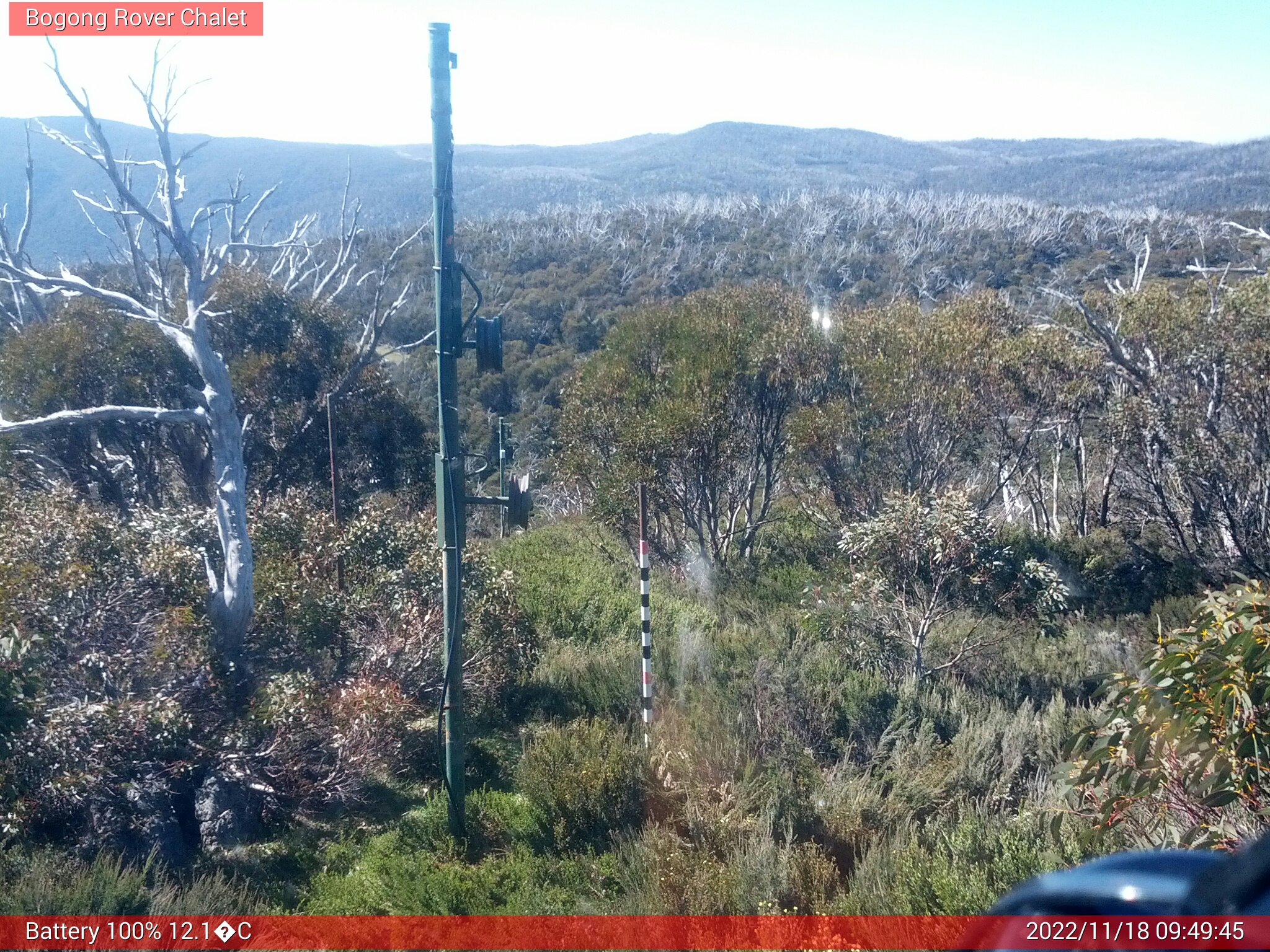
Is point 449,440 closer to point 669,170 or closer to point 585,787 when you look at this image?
point 585,787

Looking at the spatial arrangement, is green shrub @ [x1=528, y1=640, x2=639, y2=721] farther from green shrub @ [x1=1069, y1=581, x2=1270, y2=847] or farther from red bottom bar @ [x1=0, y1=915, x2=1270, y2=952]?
green shrub @ [x1=1069, y1=581, x2=1270, y2=847]

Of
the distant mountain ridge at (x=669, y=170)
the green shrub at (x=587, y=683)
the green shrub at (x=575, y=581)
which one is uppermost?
the distant mountain ridge at (x=669, y=170)

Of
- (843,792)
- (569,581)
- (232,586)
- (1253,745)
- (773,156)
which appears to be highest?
(773,156)

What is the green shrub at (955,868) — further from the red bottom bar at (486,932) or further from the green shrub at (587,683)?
the green shrub at (587,683)

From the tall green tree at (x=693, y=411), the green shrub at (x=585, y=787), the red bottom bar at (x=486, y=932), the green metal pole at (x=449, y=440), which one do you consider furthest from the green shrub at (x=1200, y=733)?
the tall green tree at (x=693, y=411)

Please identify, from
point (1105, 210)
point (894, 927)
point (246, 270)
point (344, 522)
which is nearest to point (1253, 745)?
point (894, 927)

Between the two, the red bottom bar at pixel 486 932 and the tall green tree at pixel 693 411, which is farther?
the tall green tree at pixel 693 411

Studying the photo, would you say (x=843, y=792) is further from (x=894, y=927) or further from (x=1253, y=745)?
(x=1253, y=745)
